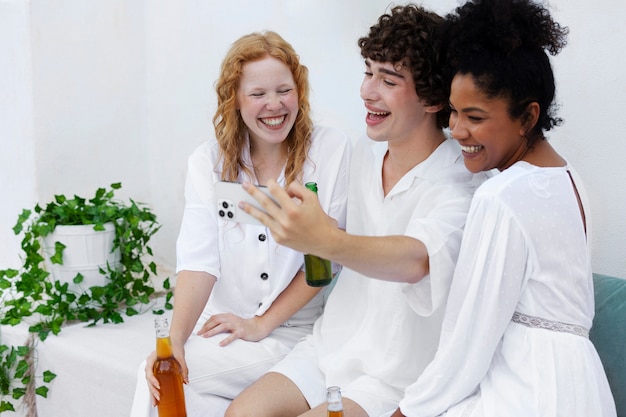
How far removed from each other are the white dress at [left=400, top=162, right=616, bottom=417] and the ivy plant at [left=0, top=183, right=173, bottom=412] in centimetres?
196

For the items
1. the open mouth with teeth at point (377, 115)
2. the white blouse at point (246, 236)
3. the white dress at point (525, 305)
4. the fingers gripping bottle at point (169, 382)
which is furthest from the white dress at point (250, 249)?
the white dress at point (525, 305)

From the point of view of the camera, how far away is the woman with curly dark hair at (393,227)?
1.82 metres

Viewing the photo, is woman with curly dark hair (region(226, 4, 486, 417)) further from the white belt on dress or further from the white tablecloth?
the white tablecloth

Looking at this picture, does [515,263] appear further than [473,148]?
No

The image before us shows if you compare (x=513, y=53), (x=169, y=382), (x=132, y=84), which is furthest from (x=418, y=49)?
→ (x=132, y=84)

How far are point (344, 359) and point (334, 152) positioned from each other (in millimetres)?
696

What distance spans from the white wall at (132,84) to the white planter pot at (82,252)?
515mm

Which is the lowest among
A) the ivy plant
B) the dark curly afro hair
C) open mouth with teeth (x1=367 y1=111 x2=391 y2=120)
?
the ivy plant

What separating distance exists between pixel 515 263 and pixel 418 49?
671 mm

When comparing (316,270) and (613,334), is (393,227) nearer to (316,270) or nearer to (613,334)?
(316,270)

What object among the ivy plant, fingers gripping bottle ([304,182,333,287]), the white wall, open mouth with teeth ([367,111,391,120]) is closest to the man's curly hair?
open mouth with teeth ([367,111,391,120])

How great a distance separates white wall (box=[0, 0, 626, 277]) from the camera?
3217 millimetres

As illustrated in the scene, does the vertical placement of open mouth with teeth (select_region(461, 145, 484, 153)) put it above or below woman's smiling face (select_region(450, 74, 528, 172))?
below

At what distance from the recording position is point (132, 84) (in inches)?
156
